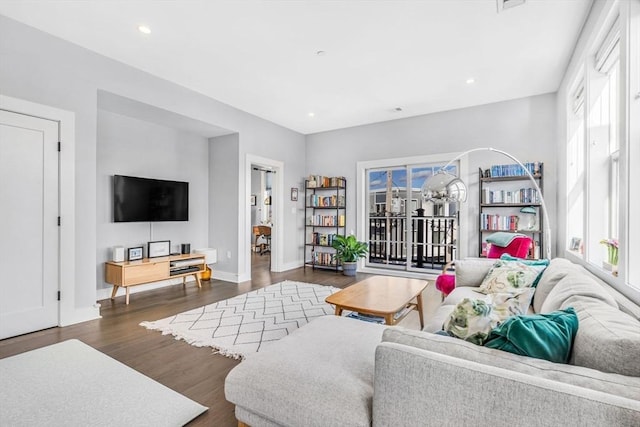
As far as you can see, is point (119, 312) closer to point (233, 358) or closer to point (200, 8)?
point (233, 358)

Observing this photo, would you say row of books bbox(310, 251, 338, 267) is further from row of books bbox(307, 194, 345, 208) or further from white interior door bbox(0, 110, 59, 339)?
white interior door bbox(0, 110, 59, 339)

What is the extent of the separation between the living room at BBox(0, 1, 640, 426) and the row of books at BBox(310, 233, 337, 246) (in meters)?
0.35

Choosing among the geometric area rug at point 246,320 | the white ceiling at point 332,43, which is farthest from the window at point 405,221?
the geometric area rug at point 246,320

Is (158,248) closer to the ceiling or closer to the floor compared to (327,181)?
closer to the floor

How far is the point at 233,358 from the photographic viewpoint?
8.16 ft

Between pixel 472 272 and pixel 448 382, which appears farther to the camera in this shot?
pixel 472 272

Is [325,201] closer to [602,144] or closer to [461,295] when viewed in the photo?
[461,295]

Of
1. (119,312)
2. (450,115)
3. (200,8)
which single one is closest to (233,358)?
(119,312)

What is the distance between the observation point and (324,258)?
6.28m

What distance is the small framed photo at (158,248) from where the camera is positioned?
446 cm

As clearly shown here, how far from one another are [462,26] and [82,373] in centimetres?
430

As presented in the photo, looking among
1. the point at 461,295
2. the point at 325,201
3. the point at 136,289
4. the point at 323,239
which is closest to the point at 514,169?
the point at 461,295

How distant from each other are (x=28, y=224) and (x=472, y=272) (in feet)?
14.6

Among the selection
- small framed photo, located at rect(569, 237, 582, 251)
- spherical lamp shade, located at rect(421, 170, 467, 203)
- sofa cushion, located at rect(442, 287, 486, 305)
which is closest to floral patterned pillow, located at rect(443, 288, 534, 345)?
sofa cushion, located at rect(442, 287, 486, 305)
